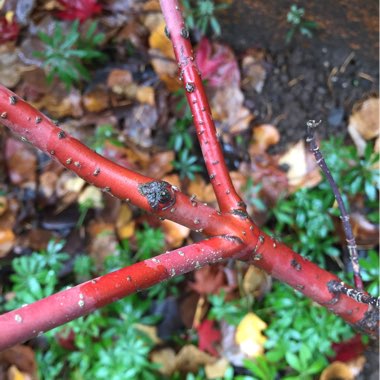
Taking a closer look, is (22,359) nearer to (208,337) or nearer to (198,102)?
(208,337)

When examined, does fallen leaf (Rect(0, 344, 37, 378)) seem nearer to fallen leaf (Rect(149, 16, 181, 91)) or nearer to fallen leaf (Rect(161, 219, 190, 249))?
fallen leaf (Rect(161, 219, 190, 249))

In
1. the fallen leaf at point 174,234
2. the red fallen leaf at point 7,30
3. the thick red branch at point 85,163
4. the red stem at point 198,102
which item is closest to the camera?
the thick red branch at point 85,163

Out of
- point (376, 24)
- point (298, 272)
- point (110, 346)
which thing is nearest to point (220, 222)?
point (298, 272)

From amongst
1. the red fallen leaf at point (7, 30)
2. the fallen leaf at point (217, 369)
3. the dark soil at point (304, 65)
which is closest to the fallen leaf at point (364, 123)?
the dark soil at point (304, 65)

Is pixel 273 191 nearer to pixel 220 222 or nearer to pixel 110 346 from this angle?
pixel 110 346

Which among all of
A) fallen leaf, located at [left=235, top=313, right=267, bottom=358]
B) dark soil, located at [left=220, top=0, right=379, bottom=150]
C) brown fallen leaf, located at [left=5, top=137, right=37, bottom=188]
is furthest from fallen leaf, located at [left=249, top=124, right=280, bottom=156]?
brown fallen leaf, located at [left=5, top=137, right=37, bottom=188]

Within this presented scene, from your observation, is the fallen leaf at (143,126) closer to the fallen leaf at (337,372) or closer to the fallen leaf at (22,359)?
the fallen leaf at (22,359)
